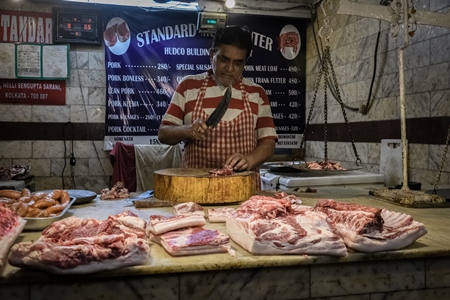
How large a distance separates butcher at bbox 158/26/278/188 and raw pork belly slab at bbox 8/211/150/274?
170cm

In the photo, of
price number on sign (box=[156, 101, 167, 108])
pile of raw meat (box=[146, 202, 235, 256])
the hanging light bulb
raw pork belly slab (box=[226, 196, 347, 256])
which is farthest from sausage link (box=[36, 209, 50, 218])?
the hanging light bulb

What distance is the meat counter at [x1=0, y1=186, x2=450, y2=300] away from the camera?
1600 mm

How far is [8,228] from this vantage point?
1856mm

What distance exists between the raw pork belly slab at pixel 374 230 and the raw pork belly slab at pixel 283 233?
0.07 m

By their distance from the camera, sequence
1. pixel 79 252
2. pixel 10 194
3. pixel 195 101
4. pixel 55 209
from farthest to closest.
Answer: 1. pixel 195 101
2. pixel 10 194
3. pixel 55 209
4. pixel 79 252

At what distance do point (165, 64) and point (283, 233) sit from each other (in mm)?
5493

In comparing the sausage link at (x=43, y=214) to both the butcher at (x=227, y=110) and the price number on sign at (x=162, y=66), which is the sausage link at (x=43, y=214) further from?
the price number on sign at (x=162, y=66)

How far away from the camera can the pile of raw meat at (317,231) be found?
1.81m

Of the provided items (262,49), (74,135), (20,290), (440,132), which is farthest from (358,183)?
(74,135)

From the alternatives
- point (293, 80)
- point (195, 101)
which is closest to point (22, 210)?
point (195, 101)

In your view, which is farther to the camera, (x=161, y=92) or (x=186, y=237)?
(x=161, y=92)

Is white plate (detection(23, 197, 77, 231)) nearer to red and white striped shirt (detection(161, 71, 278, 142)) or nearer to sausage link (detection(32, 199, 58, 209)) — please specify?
sausage link (detection(32, 199, 58, 209))

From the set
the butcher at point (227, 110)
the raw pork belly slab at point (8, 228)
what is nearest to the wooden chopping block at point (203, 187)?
the butcher at point (227, 110)

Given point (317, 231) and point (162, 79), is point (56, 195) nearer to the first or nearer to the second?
point (317, 231)
